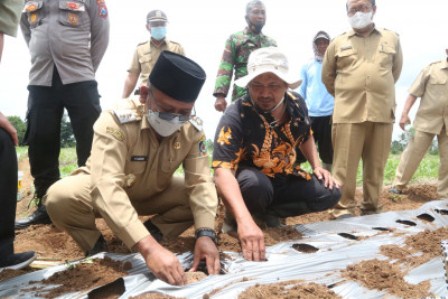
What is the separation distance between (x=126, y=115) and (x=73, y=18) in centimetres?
142

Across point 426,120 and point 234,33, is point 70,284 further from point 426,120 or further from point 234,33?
point 426,120

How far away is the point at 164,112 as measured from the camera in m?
2.03

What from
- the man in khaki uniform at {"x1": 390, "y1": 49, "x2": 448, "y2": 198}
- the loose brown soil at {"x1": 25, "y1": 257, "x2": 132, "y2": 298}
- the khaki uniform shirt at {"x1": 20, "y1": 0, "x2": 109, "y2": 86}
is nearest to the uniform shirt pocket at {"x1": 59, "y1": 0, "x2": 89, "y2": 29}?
the khaki uniform shirt at {"x1": 20, "y1": 0, "x2": 109, "y2": 86}

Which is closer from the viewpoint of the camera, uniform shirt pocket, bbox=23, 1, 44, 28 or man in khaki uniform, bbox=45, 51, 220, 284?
man in khaki uniform, bbox=45, 51, 220, 284

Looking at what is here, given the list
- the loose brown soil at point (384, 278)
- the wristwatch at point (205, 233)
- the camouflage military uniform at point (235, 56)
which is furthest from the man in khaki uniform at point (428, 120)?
the wristwatch at point (205, 233)

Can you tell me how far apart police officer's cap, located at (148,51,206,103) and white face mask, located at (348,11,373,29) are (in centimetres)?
195

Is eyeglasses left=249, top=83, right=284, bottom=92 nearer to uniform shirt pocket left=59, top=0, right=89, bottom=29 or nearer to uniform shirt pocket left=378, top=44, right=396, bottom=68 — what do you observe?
uniform shirt pocket left=378, top=44, right=396, bottom=68

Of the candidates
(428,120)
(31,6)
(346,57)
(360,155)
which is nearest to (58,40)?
(31,6)

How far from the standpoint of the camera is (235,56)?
4059 millimetres

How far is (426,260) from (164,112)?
4.86ft

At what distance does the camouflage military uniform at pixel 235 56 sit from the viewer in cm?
400

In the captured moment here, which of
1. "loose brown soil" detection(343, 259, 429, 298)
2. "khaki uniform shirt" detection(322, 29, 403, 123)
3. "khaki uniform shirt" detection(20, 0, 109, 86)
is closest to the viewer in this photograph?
"loose brown soil" detection(343, 259, 429, 298)

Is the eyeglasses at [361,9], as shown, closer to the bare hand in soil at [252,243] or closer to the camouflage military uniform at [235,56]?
the camouflage military uniform at [235,56]

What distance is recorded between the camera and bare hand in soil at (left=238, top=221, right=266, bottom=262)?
212 centimetres
